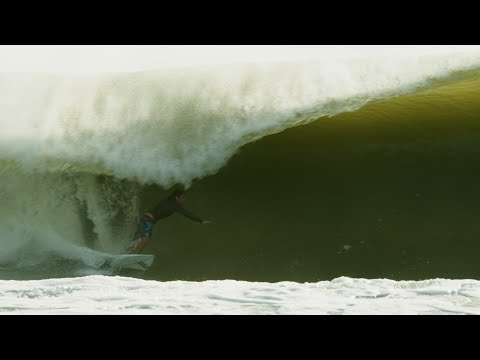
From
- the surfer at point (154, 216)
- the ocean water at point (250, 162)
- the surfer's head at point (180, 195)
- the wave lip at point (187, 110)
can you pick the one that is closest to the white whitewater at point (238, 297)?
the ocean water at point (250, 162)

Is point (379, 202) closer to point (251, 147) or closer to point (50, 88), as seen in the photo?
point (251, 147)

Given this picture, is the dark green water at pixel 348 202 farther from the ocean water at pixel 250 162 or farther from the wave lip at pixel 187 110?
the wave lip at pixel 187 110

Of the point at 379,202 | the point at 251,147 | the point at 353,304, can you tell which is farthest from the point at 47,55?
the point at 353,304

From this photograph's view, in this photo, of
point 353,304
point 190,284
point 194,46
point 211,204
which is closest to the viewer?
point 353,304

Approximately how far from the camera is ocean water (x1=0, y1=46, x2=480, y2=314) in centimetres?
736

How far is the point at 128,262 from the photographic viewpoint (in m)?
7.51

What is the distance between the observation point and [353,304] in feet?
20.7

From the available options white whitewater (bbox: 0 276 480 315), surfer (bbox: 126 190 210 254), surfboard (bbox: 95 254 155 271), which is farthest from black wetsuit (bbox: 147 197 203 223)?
white whitewater (bbox: 0 276 480 315)

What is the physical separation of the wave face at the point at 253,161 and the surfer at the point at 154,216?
8 cm

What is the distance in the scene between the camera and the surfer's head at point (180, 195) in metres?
7.64

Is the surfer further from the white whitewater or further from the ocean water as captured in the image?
the white whitewater

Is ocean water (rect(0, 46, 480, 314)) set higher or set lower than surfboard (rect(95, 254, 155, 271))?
higher

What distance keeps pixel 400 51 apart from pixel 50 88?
2.84m

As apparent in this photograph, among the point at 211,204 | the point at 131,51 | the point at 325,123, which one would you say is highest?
the point at 131,51
